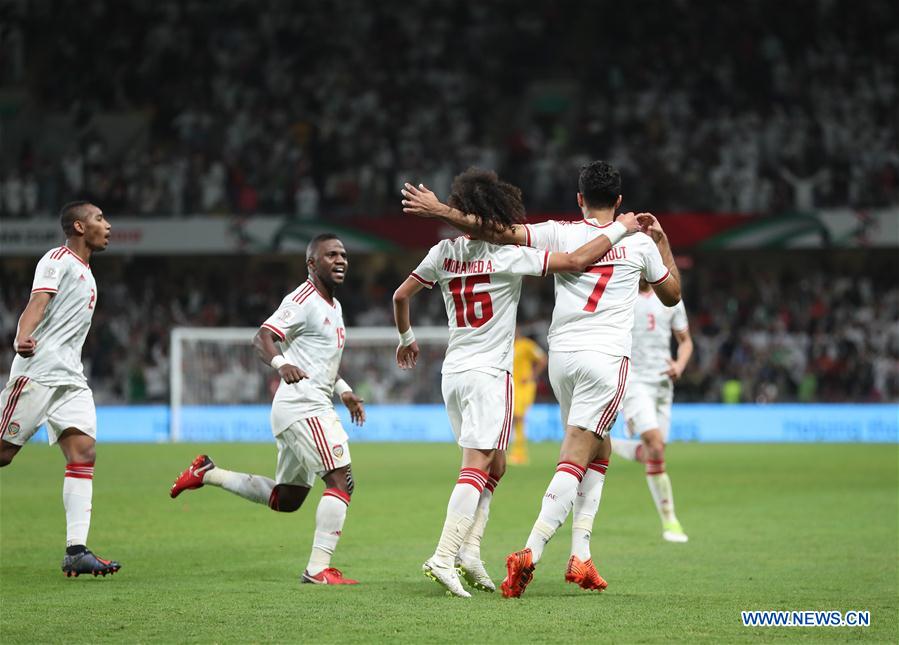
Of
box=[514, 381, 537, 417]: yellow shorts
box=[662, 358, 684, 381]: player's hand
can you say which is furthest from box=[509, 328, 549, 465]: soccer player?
box=[662, 358, 684, 381]: player's hand

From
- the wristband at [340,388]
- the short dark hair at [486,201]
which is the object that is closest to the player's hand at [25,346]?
the wristband at [340,388]

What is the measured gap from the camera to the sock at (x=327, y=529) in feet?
27.0

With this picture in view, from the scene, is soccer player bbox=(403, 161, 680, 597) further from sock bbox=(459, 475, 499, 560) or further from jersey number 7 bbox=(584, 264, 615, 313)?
sock bbox=(459, 475, 499, 560)

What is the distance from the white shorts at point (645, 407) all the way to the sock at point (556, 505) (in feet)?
12.8

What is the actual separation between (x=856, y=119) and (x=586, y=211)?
78.6ft

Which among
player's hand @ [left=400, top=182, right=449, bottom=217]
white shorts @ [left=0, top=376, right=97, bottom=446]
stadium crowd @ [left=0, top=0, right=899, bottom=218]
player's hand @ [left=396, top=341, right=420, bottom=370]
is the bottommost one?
white shorts @ [left=0, top=376, right=97, bottom=446]

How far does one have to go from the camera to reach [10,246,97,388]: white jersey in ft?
28.2

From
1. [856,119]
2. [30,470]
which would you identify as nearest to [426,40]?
[856,119]

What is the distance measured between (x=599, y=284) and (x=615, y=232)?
0.42m

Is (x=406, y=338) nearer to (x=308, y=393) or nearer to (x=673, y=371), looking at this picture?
(x=308, y=393)

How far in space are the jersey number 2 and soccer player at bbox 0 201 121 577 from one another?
2.60m

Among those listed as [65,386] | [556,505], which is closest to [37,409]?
[65,386]

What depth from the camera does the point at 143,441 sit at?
87.7 feet

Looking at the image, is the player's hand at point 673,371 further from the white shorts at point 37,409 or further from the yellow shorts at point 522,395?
the yellow shorts at point 522,395
